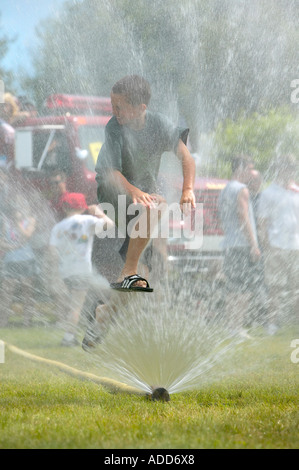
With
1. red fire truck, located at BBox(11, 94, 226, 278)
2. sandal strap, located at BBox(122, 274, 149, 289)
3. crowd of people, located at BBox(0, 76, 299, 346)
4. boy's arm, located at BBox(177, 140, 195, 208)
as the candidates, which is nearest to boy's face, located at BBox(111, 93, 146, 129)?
boy's arm, located at BBox(177, 140, 195, 208)

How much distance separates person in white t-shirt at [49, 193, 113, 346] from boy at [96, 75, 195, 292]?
5.93 ft

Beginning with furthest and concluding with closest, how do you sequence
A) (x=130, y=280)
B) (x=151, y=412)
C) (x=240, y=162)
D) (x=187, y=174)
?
1. (x=240, y=162)
2. (x=187, y=174)
3. (x=130, y=280)
4. (x=151, y=412)

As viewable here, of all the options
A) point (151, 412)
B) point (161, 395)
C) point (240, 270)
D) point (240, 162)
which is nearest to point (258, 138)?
point (240, 162)

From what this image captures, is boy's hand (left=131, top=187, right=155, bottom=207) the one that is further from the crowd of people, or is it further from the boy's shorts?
the boy's shorts

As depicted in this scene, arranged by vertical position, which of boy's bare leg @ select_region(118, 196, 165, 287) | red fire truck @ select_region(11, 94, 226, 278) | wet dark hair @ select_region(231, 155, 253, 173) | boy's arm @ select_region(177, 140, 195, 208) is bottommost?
boy's bare leg @ select_region(118, 196, 165, 287)

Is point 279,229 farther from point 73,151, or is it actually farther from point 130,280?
point 130,280

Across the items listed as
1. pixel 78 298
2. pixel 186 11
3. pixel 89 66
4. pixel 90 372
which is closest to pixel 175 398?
pixel 90 372

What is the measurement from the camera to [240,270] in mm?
7945

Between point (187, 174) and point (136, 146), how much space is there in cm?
46

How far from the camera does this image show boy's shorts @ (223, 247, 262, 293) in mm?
7418

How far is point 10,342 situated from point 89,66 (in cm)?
304

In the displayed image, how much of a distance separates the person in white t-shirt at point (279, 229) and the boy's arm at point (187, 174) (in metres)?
2.53

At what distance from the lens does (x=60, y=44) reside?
730cm

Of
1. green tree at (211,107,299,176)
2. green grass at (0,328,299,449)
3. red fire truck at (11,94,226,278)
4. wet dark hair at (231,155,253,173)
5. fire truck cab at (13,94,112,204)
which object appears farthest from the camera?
fire truck cab at (13,94,112,204)
